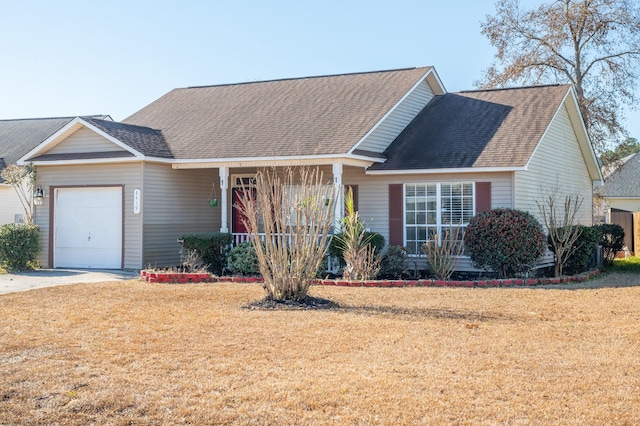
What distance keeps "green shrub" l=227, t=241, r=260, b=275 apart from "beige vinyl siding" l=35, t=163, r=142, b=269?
8.26 feet

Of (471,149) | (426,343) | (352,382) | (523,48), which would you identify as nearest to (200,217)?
(471,149)

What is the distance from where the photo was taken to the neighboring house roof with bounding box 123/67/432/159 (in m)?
18.0

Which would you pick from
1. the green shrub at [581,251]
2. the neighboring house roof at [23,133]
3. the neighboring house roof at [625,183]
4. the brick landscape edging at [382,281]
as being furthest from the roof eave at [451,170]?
the neighboring house roof at [625,183]

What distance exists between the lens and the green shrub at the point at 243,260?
16.1 meters

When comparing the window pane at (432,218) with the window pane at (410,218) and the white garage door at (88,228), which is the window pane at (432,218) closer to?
the window pane at (410,218)

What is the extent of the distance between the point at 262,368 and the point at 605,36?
25.2 meters

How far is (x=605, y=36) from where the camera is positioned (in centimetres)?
2762

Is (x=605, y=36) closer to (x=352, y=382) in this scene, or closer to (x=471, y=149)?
A: (x=471, y=149)

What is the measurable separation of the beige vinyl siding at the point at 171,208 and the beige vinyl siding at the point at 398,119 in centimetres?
497

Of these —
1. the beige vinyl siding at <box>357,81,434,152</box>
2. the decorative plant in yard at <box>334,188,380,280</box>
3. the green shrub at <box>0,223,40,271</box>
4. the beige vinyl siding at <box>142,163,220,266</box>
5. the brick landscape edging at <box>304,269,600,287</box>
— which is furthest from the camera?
the beige vinyl siding at <box>357,81,434,152</box>

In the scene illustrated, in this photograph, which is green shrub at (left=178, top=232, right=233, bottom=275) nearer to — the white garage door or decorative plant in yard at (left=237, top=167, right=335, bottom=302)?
the white garage door

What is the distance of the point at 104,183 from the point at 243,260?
4.60 meters

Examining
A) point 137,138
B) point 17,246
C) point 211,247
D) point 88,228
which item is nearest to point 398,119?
point 211,247

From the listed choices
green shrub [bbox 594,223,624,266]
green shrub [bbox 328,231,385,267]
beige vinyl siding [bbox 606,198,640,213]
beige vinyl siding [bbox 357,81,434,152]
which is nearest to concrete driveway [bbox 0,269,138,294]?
green shrub [bbox 328,231,385,267]
